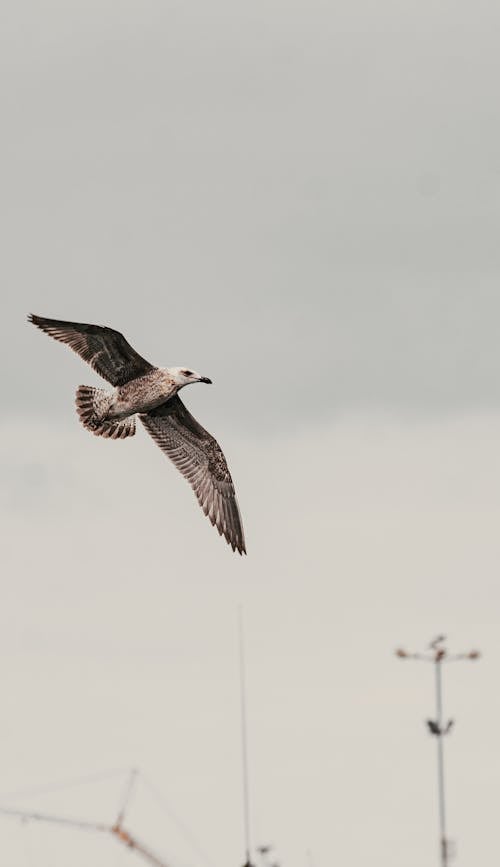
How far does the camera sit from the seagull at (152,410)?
59.6 meters

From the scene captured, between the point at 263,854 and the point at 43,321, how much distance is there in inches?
1871

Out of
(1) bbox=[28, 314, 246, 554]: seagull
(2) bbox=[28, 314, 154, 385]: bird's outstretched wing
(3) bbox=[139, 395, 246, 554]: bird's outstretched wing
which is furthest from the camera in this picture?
(3) bbox=[139, 395, 246, 554]: bird's outstretched wing

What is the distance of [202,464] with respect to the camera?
6569 cm

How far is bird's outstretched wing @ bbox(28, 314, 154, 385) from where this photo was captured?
194 feet

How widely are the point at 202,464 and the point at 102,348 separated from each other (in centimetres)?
727

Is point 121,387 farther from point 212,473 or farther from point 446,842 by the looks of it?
point 446,842

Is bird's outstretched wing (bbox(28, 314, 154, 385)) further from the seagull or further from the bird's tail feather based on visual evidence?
the bird's tail feather

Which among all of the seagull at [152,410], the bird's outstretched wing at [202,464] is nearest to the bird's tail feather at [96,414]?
the seagull at [152,410]

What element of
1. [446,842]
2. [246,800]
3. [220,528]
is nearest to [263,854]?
[246,800]

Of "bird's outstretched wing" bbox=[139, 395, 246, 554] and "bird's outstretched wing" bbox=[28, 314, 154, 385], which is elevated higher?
"bird's outstretched wing" bbox=[28, 314, 154, 385]

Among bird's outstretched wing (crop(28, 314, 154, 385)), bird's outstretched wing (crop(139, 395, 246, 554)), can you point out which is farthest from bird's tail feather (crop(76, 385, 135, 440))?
bird's outstretched wing (crop(139, 395, 246, 554))

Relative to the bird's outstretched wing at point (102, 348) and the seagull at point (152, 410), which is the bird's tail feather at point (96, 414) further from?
the bird's outstretched wing at point (102, 348)

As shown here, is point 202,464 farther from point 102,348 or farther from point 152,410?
point 102,348

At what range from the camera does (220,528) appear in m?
65.6
